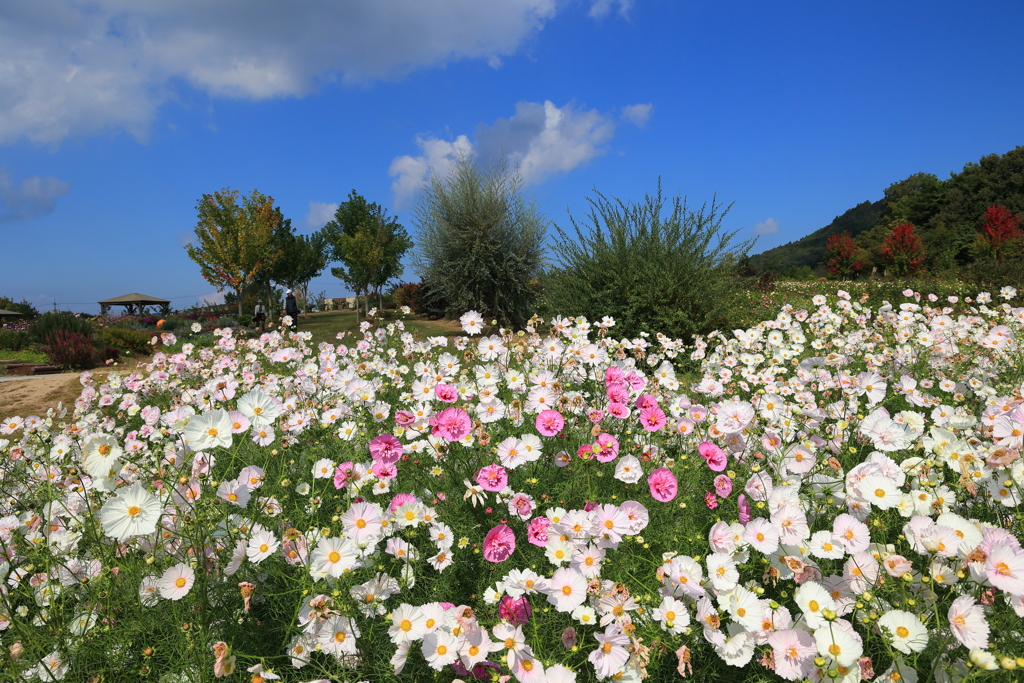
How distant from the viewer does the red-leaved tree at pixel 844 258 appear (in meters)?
25.2

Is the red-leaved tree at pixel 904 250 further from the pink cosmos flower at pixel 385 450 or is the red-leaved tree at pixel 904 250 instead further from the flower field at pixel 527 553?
the pink cosmos flower at pixel 385 450

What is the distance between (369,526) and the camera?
1.46 m

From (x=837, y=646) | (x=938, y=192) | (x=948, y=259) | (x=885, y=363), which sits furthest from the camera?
(x=938, y=192)

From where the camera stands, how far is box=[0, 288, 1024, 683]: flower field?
132 centimetres

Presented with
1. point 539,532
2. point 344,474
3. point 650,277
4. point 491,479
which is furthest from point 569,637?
point 650,277

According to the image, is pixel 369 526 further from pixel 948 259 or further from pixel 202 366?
pixel 948 259

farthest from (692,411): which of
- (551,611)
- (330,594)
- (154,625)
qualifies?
(154,625)

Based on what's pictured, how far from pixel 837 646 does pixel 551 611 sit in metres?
0.80

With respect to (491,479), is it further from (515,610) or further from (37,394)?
(37,394)

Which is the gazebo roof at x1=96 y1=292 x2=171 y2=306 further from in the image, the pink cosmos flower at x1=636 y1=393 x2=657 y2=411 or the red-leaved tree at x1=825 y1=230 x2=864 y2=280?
the red-leaved tree at x1=825 y1=230 x2=864 y2=280

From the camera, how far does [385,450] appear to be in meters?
1.79

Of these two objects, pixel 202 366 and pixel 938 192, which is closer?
pixel 202 366

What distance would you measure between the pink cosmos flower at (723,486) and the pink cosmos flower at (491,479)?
2.56ft

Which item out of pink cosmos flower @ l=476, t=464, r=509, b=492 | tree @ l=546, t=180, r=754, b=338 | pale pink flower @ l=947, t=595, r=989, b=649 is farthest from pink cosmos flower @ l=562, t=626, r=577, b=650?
tree @ l=546, t=180, r=754, b=338
